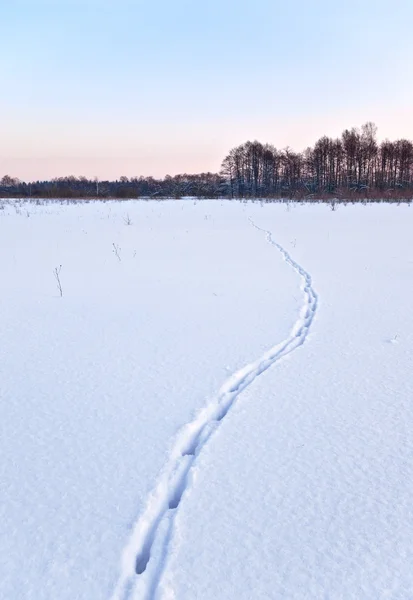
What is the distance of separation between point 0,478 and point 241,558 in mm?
1066

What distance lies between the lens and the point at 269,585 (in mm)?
1301

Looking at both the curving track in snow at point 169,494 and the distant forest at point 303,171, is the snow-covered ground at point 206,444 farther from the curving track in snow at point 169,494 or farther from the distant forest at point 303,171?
the distant forest at point 303,171

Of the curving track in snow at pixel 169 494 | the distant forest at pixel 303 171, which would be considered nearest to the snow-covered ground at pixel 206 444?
the curving track in snow at pixel 169 494

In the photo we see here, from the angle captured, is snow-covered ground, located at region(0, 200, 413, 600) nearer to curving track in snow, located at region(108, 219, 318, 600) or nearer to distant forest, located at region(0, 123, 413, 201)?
curving track in snow, located at region(108, 219, 318, 600)

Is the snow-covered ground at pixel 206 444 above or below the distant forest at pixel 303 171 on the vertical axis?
below

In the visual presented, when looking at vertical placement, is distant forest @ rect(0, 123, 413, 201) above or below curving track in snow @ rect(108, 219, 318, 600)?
above

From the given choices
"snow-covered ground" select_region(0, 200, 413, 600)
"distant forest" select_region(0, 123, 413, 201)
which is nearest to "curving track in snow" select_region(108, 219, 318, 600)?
"snow-covered ground" select_region(0, 200, 413, 600)

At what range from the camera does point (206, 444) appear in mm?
2010

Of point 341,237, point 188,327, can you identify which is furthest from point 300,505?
point 341,237

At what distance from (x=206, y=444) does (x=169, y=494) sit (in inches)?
13.6

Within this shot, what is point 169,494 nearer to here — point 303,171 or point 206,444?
point 206,444

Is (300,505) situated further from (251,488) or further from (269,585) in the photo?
(269,585)

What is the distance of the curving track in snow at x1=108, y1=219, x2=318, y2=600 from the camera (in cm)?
132

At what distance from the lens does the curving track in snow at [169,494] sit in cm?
132
